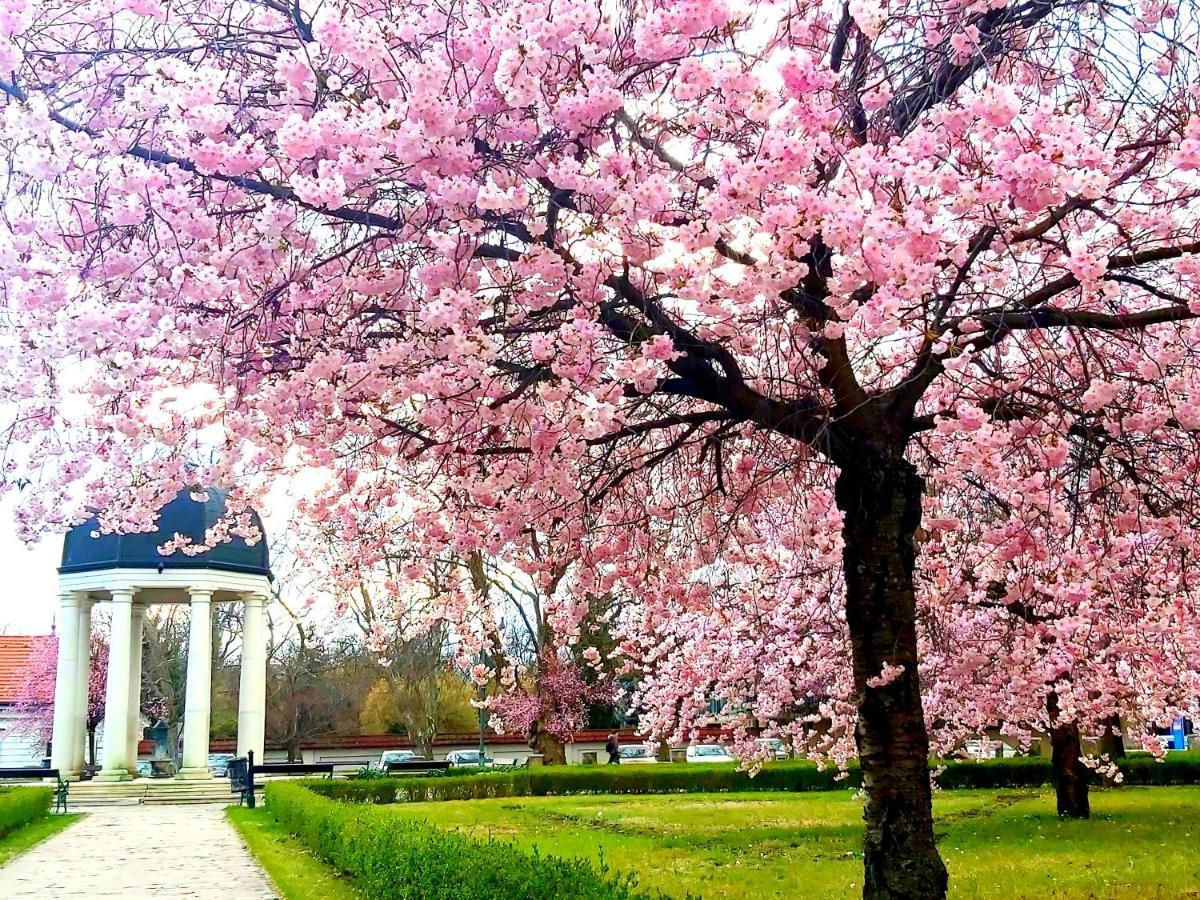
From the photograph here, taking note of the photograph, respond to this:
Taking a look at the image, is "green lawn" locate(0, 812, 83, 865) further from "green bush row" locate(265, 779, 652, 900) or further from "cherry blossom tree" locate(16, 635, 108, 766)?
"cherry blossom tree" locate(16, 635, 108, 766)

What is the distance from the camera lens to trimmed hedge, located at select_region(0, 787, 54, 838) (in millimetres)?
15453

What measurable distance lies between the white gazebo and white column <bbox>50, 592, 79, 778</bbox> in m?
0.02

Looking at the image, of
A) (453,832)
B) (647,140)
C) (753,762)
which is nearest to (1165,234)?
(647,140)

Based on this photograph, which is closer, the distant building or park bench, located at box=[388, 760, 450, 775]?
park bench, located at box=[388, 760, 450, 775]

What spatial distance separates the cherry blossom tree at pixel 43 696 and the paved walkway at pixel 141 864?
68.1ft

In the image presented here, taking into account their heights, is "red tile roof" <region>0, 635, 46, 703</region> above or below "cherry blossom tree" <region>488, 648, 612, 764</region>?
above

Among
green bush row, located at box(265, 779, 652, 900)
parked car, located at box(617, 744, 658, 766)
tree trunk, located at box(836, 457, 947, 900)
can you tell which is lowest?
parked car, located at box(617, 744, 658, 766)

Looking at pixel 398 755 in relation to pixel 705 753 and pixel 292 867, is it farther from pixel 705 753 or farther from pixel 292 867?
pixel 292 867

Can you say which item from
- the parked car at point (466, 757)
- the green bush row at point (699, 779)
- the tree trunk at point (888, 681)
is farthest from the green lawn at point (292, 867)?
the parked car at point (466, 757)

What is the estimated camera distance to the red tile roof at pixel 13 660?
37.3 metres

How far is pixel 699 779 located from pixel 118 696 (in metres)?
13.7

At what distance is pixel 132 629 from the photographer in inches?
1054

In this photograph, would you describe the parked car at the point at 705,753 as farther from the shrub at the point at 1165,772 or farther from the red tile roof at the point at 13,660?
the red tile roof at the point at 13,660

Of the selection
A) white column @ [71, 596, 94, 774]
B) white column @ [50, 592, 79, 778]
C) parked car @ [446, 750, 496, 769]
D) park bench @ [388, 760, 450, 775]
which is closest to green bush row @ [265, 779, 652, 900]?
park bench @ [388, 760, 450, 775]
